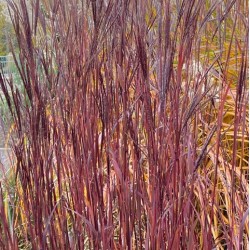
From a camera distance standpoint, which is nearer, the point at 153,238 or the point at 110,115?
the point at 153,238

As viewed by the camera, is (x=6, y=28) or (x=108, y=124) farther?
(x=6, y=28)

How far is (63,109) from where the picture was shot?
38.6 inches

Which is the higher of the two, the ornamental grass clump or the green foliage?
the green foliage

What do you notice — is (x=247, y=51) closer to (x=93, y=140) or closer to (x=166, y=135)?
(x=166, y=135)

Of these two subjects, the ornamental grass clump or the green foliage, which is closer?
the ornamental grass clump

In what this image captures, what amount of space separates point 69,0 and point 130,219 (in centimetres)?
46

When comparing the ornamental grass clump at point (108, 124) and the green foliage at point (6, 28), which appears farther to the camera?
the green foliage at point (6, 28)

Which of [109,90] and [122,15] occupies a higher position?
[122,15]

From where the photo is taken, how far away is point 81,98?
94cm

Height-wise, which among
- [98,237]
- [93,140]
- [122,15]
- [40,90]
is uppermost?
[122,15]

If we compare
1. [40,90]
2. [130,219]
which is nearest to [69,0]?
[40,90]

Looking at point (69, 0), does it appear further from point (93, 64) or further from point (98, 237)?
point (98, 237)

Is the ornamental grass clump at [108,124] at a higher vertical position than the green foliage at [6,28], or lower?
lower

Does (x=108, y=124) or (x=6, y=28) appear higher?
(x=6, y=28)
